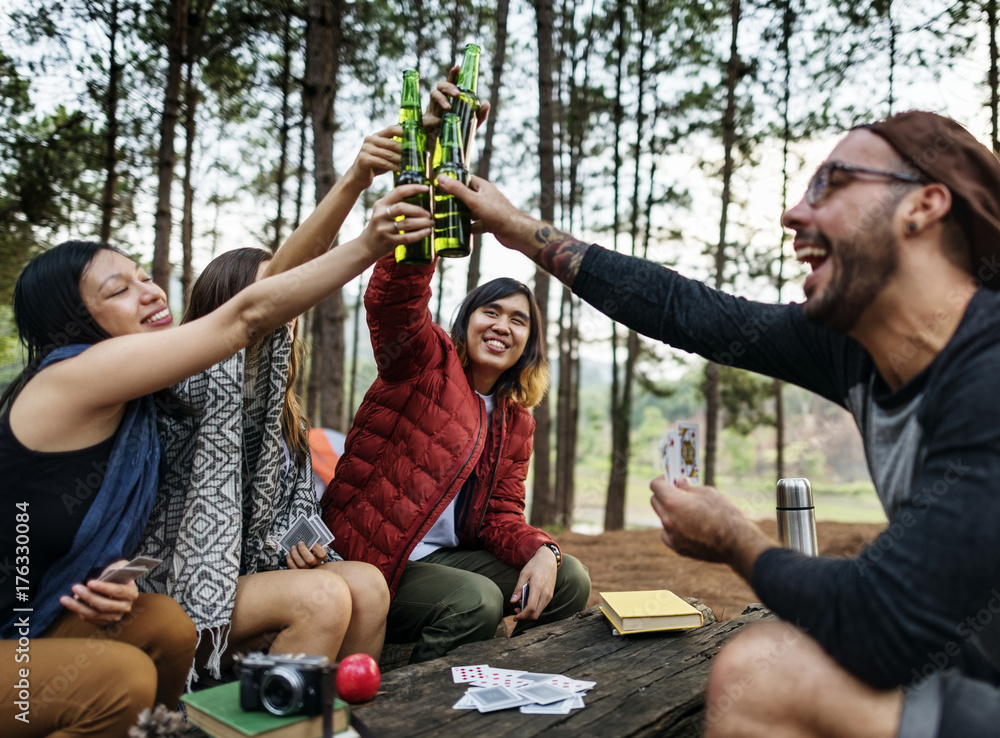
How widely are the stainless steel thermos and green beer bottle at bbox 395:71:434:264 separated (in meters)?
1.93

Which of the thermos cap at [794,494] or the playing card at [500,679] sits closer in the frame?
the playing card at [500,679]

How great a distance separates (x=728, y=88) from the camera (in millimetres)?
10336

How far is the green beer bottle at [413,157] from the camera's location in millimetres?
2178

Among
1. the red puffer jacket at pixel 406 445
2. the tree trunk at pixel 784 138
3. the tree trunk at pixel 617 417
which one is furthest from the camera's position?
the tree trunk at pixel 617 417

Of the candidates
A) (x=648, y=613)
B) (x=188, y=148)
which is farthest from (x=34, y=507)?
(x=188, y=148)

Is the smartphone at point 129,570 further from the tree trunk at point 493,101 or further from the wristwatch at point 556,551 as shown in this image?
the tree trunk at point 493,101

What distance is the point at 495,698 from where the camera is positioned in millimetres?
1846

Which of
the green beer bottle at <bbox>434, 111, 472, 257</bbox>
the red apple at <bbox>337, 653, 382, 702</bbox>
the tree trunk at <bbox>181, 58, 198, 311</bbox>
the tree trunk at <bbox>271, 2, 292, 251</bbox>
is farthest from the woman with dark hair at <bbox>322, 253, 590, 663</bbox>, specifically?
the tree trunk at <bbox>181, 58, 198, 311</bbox>

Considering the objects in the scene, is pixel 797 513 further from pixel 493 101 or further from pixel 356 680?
pixel 493 101

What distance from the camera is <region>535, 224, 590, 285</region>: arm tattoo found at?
2146 mm

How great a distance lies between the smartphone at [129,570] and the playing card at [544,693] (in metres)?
1.02

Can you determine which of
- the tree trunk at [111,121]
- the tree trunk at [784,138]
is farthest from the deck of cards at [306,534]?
the tree trunk at [784,138]

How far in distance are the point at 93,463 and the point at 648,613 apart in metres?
1.90

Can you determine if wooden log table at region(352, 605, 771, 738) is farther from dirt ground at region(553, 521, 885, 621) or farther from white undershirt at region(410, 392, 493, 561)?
dirt ground at region(553, 521, 885, 621)
